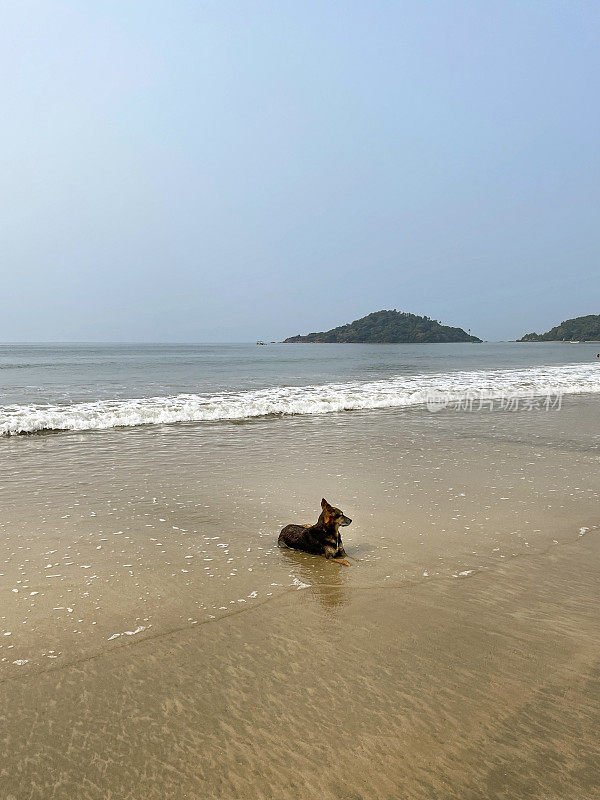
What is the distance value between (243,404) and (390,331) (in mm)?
132931

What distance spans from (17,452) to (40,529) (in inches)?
179

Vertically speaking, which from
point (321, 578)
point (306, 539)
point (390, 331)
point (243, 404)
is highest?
point (390, 331)

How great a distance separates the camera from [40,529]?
Result: 16.3 ft

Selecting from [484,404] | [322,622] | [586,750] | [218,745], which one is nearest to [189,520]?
[322,622]

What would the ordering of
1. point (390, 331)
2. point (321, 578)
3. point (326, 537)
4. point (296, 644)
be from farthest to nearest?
point (390, 331)
point (326, 537)
point (321, 578)
point (296, 644)

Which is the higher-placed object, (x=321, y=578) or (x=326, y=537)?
(x=326, y=537)

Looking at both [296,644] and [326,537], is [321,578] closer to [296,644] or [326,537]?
[326,537]

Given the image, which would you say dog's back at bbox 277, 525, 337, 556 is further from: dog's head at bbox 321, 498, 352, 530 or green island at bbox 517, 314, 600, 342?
green island at bbox 517, 314, 600, 342

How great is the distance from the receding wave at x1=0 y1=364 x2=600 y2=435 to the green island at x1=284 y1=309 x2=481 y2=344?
12251cm

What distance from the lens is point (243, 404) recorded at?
15.0 m

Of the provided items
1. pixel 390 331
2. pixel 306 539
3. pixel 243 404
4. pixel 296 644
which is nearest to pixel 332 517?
pixel 306 539

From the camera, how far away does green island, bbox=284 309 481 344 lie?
470 feet

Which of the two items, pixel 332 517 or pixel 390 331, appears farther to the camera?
pixel 390 331

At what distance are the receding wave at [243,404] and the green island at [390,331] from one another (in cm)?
12251
